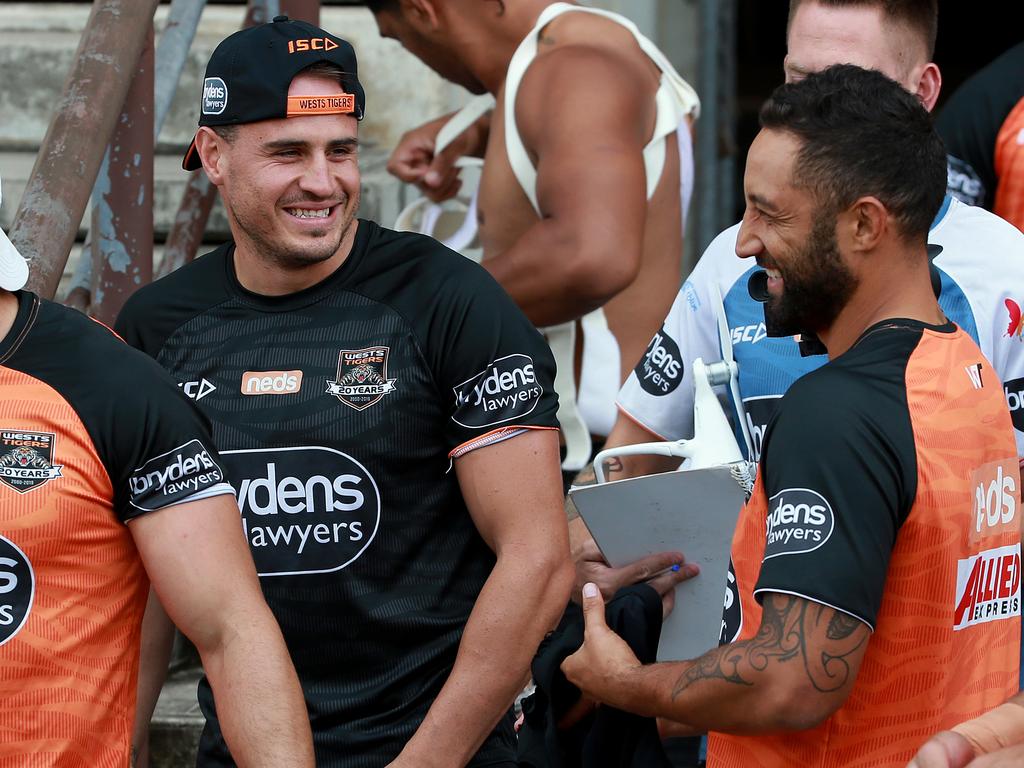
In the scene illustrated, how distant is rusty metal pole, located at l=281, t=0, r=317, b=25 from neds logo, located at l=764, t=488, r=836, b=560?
2333mm

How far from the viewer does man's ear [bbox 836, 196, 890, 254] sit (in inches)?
86.0

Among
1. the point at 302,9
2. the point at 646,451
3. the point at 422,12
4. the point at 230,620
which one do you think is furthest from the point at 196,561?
the point at 422,12

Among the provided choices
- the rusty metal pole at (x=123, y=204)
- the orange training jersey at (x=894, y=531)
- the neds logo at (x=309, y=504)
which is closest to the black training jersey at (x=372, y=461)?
the neds logo at (x=309, y=504)

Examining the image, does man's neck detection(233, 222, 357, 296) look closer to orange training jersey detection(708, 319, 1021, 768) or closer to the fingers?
orange training jersey detection(708, 319, 1021, 768)

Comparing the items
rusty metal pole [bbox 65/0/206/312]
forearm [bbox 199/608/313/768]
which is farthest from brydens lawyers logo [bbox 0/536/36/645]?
rusty metal pole [bbox 65/0/206/312]

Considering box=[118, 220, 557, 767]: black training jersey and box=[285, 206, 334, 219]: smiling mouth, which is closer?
box=[118, 220, 557, 767]: black training jersey

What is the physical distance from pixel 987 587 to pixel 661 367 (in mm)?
957

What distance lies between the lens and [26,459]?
217cm

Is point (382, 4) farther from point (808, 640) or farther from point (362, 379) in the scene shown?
point (808, 640)

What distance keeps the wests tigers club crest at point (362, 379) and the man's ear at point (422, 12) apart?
165 centimetres

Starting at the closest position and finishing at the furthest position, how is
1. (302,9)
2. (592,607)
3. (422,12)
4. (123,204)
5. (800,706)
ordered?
(800,706) → (592,607) → (123,204) → (302,9) → (422,12)

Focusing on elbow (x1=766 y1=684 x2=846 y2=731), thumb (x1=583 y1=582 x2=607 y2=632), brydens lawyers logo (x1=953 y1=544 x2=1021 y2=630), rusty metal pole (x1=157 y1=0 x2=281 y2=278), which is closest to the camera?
elbow (x1=766 y1=684 x2=846 y2=731)

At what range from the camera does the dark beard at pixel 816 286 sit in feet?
7.23

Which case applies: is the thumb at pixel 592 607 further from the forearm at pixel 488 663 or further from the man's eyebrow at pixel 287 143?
the man's eyebrow at pixel 287 143
